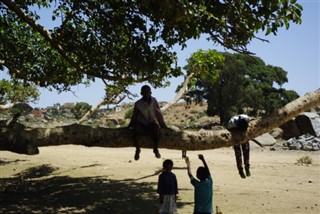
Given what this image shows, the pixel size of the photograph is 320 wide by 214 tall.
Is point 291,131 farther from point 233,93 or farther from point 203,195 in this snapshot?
point 203,195

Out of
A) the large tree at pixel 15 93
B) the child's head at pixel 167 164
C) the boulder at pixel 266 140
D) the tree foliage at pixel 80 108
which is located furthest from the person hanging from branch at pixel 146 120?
the tree foliage at pixel 80 108

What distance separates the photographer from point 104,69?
10453mm

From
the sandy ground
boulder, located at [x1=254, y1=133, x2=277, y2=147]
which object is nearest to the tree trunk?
the sandy ground

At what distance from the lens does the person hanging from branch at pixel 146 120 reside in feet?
20.2

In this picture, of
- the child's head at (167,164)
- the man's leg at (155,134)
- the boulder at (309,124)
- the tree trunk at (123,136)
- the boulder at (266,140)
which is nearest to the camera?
the tree trunk at (123,136)

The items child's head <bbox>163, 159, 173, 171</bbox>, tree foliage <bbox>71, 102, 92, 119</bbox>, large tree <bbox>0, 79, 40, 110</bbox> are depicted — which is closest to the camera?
child's head <bbox>163, 159, 173, 171</bbox>

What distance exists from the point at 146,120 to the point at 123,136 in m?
0.66

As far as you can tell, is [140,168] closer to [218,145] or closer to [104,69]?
[104,69]

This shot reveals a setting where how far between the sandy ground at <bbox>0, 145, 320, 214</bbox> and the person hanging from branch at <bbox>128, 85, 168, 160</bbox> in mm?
3644

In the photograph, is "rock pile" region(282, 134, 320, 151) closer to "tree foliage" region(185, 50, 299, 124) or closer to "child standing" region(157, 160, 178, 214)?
"tree foliage" region(185, 50, 299, 124)

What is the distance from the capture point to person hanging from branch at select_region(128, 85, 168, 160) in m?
6.16

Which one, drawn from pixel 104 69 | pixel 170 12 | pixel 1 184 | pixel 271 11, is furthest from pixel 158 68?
pixel 1 184

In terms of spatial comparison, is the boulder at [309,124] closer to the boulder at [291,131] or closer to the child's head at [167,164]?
the boulder at [291,131]

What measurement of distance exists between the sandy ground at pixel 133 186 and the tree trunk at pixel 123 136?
137 inches
